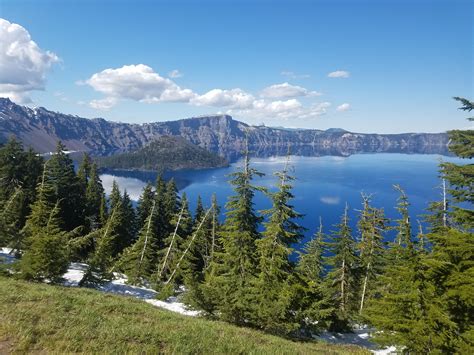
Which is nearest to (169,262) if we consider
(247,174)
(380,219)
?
(247,174)

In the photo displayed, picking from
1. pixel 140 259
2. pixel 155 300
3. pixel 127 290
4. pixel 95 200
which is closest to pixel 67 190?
pixel 95 200

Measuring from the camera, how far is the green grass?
28.0ft

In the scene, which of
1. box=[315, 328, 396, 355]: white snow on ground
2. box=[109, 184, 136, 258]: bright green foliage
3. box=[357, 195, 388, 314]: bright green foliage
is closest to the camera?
box=[315, 328, 396, 355]: white snow on ground

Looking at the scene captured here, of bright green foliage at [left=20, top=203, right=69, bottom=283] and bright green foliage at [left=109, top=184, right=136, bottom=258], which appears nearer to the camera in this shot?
bright green foliage at [left=20, top=203, right=69, bottom=283]

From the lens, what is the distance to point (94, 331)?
962 cm

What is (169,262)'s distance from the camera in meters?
34.8

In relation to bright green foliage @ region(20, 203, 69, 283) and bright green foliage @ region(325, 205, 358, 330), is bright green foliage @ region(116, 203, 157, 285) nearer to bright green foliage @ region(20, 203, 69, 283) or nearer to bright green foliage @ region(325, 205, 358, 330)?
bright green foliage @ region(20, 203, 69, 283)

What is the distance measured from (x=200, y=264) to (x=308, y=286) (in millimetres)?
35496

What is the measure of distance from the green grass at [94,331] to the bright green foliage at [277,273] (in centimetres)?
470

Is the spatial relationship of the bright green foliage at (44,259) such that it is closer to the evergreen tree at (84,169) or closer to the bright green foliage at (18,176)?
the bright green foliage at (18,176)

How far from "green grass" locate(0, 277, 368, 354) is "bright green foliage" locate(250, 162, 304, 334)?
4.70 m

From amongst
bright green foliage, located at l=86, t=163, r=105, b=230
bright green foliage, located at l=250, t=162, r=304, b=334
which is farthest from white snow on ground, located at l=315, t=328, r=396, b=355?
bright green foliage, located at l=86, t=163, r=105, b=230

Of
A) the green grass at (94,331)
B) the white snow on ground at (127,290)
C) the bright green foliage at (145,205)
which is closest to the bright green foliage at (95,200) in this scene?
the bright green foliage at (145,205)

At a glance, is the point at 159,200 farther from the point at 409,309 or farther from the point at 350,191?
the point at 350,191
